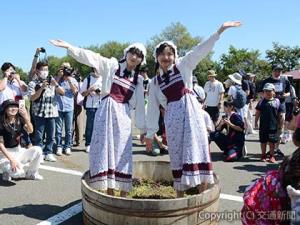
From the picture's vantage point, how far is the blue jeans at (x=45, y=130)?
7246 millimetres

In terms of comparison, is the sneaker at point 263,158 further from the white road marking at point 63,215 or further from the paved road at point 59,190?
the white road marking at point 63,215

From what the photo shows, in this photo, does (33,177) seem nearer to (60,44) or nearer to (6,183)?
(6,183)

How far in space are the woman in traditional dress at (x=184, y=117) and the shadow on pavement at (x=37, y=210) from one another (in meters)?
1.54

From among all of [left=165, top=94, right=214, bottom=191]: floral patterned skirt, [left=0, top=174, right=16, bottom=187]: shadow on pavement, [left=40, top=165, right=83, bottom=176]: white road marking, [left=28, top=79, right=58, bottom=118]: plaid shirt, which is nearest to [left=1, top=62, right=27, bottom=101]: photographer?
[left=28, top=79, right=58, bottom=118]: plaid shirt

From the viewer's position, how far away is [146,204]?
347 cm

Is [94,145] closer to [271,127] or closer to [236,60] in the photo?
[271,127]

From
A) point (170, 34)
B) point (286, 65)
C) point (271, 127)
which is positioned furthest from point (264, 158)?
point (170, 34)

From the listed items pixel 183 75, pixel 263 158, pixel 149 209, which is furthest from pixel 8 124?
pixel 263 158

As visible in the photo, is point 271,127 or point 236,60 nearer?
point 271,127

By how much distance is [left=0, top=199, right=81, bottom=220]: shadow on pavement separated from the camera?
14.8 feet

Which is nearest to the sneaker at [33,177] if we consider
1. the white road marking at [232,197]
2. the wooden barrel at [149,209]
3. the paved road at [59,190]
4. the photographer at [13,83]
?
the paved road at [59,190]

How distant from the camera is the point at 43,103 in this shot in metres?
7.14

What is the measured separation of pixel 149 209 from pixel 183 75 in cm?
145

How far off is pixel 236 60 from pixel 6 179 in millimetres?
40212
